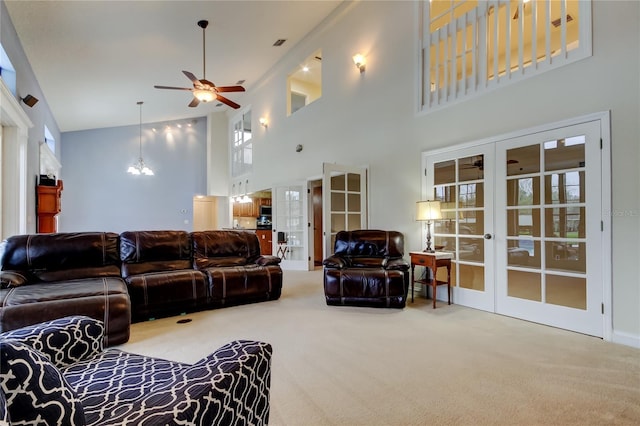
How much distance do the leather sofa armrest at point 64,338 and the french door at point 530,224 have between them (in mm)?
3737

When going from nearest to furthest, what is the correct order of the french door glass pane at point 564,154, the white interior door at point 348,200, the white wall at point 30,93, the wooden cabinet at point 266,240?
the french door glass pane at point 564,154 → the white wall at point 30,93 → the white interior door at point 348,200 → the wooden cabinet at point 266,240

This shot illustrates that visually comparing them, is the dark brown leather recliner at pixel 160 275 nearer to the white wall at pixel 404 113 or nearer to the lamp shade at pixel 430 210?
the lamp shade at pixel 430 210

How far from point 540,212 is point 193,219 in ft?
30.7

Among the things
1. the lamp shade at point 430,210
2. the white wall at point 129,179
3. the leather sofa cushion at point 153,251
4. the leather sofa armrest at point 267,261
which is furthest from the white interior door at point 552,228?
the white wall at point 129,179

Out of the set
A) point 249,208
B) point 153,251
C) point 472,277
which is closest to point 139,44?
point 153,251

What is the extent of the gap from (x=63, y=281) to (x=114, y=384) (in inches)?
107

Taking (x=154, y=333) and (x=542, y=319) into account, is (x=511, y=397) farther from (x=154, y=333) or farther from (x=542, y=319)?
(x=154, y=333)

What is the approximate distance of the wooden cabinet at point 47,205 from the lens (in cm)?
536

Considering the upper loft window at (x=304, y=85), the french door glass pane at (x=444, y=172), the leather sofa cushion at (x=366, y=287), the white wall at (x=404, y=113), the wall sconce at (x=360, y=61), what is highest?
the upper loft window at (x=304, y=85)

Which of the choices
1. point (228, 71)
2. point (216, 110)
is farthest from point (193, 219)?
point (228, 71)

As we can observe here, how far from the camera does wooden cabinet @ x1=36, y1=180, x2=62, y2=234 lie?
5.36 m

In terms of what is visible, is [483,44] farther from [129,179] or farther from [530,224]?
[129,179]

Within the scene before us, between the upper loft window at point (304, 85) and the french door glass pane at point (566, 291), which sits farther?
the upper loft window at point (304, 85)

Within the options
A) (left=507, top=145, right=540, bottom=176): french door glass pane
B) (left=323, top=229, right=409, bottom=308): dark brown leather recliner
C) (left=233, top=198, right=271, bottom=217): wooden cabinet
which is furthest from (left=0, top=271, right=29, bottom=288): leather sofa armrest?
(left=233, top=198, right=271, bottom=217): wooden cabinet
